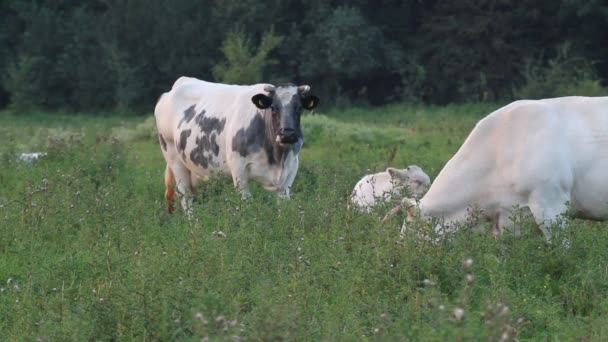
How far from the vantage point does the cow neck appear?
39.3 feet

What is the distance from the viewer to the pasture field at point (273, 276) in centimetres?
597

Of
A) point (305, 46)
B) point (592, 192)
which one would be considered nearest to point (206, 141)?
point (592, 192)

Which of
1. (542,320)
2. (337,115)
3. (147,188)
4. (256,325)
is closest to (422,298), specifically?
(542,320)

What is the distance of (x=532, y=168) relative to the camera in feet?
27.5

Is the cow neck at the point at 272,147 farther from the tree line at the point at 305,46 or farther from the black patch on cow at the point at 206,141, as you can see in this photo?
the tree line at the point at 305,46

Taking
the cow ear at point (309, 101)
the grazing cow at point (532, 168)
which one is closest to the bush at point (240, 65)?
the cow ear at point (309, 101)

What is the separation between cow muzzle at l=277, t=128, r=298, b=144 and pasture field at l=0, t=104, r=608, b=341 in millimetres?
798

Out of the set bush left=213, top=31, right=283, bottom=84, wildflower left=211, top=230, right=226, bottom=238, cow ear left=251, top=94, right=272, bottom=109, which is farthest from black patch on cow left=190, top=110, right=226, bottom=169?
bush left=213, top=31, right=283, bottom=84

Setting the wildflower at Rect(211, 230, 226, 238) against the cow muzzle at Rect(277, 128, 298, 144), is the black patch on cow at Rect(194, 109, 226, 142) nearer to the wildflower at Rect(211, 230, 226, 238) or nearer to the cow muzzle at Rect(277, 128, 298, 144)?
the cow muzzle at Rect(277, 128, 298, 144)

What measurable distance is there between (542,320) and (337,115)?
29.9 meters

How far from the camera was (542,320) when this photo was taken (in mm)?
6801

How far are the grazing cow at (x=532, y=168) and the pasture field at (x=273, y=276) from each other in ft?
0.81

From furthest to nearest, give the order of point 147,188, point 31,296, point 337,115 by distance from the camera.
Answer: point 337,115
point 147,188
point 31,296

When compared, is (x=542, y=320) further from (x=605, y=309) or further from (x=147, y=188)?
(x=147, y=188)
